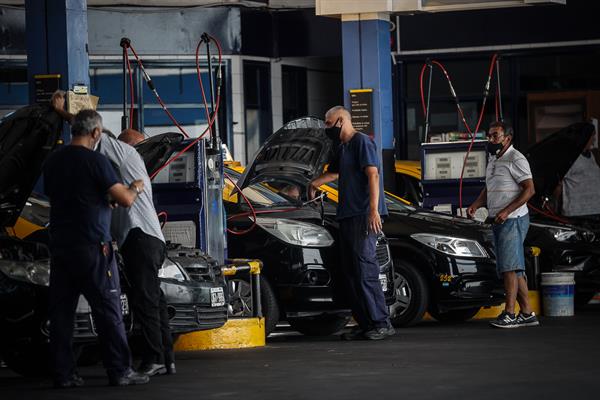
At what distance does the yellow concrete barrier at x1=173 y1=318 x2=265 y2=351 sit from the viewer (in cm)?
1318

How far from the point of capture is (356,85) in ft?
59.0

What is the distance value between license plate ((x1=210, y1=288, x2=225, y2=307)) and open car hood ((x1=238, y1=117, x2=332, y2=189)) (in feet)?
8.58

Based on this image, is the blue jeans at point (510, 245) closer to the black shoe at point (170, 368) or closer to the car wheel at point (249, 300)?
the car wheel at point (249, 300)

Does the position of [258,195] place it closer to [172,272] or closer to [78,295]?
[172,272]

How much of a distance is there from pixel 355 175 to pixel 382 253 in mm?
1035

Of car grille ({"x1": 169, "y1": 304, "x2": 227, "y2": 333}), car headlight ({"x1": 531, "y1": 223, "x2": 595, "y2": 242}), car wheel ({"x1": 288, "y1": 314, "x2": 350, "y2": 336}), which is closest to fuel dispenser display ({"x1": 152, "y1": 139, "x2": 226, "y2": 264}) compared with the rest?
car grille ({"x1": 169, "y1": 304, "x2": 227, "y2": 333})

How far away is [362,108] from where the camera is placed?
17.8 m

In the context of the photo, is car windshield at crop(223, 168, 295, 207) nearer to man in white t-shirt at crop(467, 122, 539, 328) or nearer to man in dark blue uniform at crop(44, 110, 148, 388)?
man in white t-shirt at crop(467, 122, 539, 328)

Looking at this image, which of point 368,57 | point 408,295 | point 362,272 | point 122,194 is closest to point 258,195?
point 408,295

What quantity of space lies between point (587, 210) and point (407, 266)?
14.1 ft

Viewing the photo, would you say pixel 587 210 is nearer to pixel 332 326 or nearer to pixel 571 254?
pixel 571 254

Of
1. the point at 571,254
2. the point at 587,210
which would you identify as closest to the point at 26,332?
the point at 571,254

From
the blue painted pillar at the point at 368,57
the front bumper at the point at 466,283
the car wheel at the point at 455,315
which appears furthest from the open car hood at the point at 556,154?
the front bumper at the point at 466,283

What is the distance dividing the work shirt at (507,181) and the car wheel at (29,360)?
17.4ft
